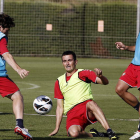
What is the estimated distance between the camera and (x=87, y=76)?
8094mm

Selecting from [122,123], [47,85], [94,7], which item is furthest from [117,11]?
[122,123]

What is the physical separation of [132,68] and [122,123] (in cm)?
160

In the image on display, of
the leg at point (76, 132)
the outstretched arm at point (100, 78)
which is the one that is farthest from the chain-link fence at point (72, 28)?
the outstretched arm at point (100, 78)

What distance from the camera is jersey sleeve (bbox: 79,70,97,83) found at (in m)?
7.95

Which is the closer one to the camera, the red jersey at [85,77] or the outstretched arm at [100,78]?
the outstretched arm at [100,78]

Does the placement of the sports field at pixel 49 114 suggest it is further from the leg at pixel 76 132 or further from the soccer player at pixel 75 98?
the soccer player at pixel 75 98

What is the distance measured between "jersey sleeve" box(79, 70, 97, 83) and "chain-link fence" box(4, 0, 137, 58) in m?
24.1

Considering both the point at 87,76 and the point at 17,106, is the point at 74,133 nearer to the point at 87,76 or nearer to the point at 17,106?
the point at 87,76

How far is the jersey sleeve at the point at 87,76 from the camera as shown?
7.95m

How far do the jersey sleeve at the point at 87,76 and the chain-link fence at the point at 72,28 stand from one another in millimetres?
24069

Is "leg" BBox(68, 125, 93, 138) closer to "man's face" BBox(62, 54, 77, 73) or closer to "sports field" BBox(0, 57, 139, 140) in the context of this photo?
"sports field" BBox(0, 57, 139, 140)

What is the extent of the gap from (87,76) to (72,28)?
24838 millimetres

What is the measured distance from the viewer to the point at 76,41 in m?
32.5

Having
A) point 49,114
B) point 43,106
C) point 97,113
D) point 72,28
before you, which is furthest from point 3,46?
point 72,28
